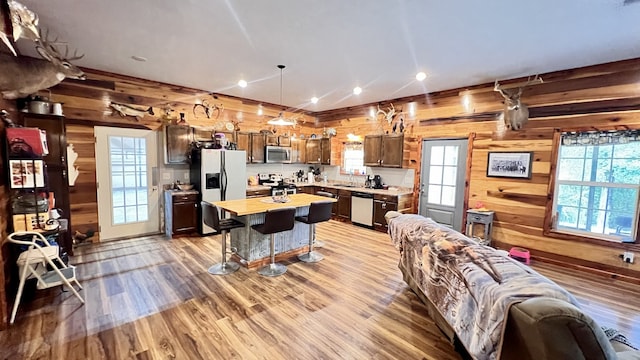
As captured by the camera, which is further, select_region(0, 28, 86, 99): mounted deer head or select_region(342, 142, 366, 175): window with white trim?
select_region(342, 142, 366, 175): window with white trim

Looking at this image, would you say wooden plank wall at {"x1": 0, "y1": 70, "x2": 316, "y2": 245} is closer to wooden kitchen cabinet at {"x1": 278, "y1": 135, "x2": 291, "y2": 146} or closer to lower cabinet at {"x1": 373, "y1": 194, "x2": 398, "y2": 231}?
wooden kitchen cabinet at {"x1": 278, "y1": 135, "x2": 291, "y2": 146}

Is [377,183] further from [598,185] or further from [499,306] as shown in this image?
[499,306]

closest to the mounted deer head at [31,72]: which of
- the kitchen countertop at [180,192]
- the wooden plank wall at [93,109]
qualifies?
the wooden plank wall at [93,109]

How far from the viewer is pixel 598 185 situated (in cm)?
397

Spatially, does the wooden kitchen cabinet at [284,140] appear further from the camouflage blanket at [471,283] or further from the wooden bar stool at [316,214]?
the camouflage blanket at [471,283]

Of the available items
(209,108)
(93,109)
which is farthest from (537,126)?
(93,109)

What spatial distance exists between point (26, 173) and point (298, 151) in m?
5.26

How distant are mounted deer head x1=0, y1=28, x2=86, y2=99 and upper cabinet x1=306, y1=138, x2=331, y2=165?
5045 mm

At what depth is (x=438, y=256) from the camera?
229 centimetres

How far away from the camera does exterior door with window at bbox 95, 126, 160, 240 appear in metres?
4.82

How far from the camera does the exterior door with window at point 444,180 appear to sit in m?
5.26

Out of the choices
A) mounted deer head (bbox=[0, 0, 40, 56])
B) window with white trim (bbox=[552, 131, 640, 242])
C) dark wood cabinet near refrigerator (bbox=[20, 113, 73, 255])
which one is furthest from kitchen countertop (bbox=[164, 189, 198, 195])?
window with white trim (bbox=[552, 131, 640, 242])

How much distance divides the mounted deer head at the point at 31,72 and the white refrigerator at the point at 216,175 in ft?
7.25

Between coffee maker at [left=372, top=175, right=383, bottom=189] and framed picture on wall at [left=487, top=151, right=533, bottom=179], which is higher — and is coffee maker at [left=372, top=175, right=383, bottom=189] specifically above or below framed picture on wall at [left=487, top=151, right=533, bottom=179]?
below
